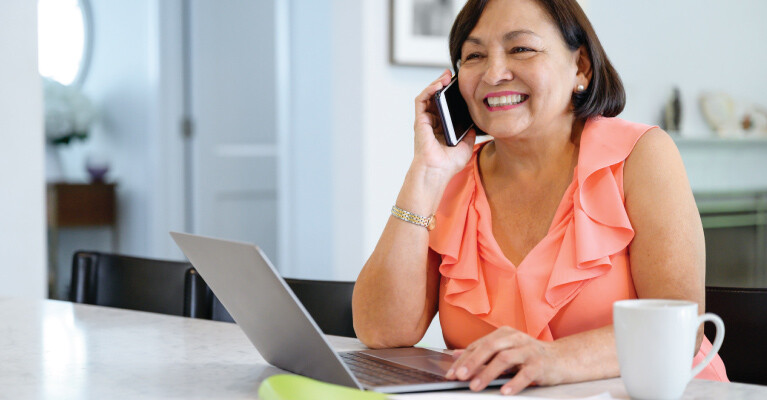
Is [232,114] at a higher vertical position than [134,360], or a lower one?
higher

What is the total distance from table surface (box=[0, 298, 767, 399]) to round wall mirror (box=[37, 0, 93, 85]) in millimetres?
3442

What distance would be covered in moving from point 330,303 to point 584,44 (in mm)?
603

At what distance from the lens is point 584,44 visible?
1.45 m

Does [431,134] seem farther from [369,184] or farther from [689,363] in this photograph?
[369,184]

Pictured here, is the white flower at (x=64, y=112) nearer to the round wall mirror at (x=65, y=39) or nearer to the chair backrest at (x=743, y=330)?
the round wall mirror at (x=65, y=39)


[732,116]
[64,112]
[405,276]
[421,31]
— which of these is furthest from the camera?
[64,112]

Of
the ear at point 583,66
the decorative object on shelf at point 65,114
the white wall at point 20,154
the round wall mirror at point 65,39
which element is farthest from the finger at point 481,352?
the round wall mirror at point 65,39

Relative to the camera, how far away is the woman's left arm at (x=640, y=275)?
96cm

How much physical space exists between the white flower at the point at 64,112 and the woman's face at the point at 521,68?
3.43 meters

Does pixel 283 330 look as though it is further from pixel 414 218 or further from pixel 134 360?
pixel 414 218

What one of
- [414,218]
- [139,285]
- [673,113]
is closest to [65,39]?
[673,113]

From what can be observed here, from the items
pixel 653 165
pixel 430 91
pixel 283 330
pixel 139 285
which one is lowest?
pixel 139 285

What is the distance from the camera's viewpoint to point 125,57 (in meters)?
4.77

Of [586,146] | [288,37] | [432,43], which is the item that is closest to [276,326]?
[586,146]
